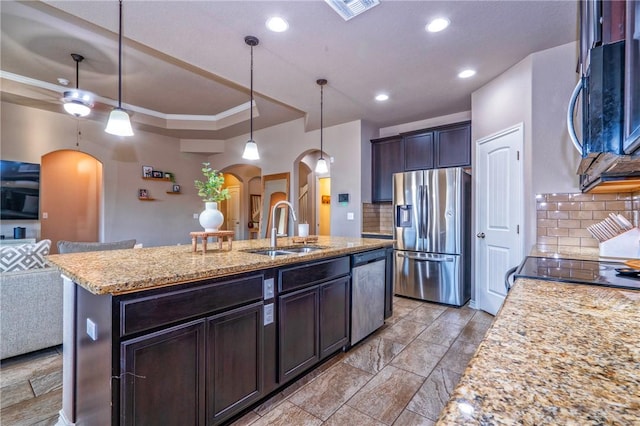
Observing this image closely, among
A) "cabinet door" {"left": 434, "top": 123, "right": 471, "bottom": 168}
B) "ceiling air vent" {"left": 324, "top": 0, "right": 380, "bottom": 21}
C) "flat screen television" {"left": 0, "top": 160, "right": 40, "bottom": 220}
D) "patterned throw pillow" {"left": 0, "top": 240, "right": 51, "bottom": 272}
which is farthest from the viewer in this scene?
"flat screen television" {"left": 0, "top": 160, "right": 40, "bottom": 220}

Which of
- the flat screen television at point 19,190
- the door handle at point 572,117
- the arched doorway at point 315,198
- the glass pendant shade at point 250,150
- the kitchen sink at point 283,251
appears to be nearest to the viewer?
the door handle at point 572,117

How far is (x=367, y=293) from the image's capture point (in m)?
2.83

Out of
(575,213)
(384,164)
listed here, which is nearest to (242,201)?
(384,164)

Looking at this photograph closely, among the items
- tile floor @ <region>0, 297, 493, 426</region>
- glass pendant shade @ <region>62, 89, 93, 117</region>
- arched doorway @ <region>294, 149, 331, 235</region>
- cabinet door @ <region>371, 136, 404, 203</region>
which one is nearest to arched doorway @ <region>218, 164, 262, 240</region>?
arched doorway @ <region>294, 149, 331, 235</region>

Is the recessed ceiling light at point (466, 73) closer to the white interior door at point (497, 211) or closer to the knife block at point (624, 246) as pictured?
the white interior door at point (497, 211)

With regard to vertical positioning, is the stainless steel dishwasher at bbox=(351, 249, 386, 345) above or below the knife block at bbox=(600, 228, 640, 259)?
below

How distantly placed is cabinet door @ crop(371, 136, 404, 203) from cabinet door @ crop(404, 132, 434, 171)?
0.34 ft

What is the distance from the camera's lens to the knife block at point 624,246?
187cm

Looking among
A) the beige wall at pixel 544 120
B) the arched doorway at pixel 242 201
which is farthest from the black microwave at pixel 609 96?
the arched doorway at pixel 242 201

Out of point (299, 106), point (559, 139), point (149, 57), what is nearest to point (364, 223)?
point (299, 106)

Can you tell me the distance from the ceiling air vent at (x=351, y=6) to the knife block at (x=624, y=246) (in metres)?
2.33

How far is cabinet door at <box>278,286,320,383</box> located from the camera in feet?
6.44

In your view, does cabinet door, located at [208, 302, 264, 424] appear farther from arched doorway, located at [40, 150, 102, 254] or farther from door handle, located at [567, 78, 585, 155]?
arched doorway, located at [40, 150, 102, 254]

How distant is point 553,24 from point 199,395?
3.69 metres
